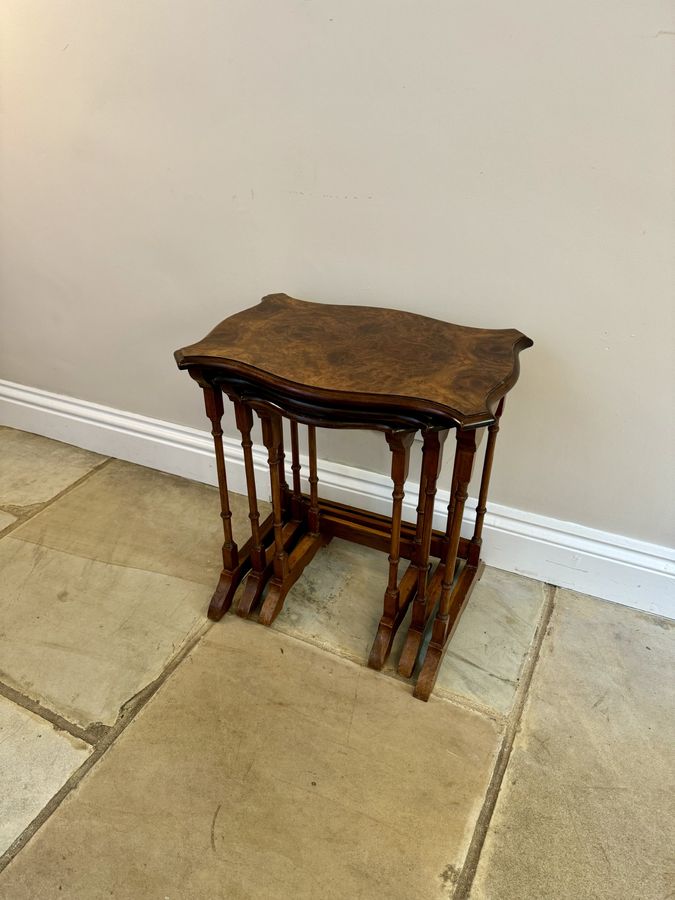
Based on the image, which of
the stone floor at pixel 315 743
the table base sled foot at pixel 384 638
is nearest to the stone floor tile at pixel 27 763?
the stone floor at pixel 315 743

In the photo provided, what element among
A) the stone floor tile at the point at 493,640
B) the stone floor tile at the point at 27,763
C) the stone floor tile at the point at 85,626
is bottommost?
the stone floor tile at the point at 493,640

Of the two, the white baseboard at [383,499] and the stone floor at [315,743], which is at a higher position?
the white baseboard at [383,499]

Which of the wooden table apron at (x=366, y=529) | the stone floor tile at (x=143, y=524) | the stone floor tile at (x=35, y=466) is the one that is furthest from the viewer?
the stone floor tile at (x=35, y=466)

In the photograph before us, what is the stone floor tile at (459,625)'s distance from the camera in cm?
139

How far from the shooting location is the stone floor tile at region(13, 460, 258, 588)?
1724 mm

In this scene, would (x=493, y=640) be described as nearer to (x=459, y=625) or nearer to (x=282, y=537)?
(x=459, y=625)

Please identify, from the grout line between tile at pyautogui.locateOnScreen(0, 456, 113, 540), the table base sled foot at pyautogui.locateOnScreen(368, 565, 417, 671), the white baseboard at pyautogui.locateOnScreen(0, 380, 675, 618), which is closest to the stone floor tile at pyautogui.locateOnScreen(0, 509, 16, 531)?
the grout line between tile at pyautogui.locateOnScreen(0, 456, 113, 540)

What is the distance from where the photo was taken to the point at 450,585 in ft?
4.15

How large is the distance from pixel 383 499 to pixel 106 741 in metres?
0.93

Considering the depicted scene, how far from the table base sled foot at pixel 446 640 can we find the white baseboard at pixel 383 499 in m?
0.15

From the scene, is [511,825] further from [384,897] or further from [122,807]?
[122,807]

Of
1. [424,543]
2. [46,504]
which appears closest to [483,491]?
[424,543]

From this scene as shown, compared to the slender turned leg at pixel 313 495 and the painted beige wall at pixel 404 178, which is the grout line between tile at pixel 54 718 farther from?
the painted beige wall at pixel 404 178

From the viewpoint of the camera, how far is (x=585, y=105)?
3.91 ft
